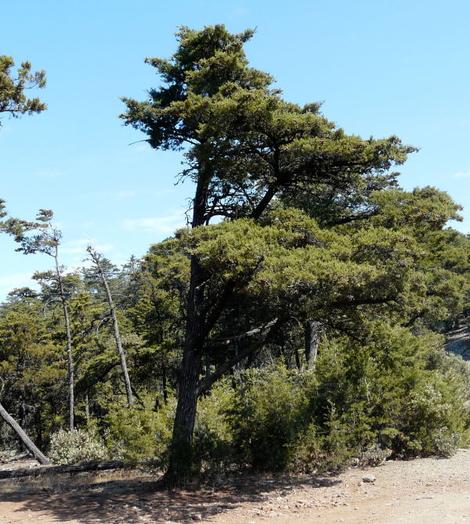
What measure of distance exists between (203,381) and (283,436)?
2410 millimetres

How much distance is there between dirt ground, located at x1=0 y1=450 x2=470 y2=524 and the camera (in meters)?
8.29

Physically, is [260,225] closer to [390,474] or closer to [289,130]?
[289,130]

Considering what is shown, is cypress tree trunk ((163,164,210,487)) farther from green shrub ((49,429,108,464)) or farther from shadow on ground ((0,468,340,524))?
green shrub ((49,429,108,464))

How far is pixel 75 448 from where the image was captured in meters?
19.0

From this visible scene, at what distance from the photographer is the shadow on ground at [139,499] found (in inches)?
349

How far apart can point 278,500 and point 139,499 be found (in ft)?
8.51

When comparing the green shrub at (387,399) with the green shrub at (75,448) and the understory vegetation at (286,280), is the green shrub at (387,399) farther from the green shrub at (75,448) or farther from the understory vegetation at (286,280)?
the green shrub at (75,448)

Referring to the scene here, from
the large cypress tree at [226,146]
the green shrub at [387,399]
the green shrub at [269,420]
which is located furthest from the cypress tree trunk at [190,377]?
the green shrub at [387,399]

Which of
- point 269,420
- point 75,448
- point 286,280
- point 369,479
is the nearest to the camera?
point 286,280

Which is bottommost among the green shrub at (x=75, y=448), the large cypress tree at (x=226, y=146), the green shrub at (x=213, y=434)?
the green shrub at (x=75, y=448)

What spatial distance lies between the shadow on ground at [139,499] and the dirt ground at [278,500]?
0.06ft

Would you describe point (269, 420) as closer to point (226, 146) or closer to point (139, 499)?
point (139, 499)

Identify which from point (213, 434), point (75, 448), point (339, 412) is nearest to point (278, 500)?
point (213, 434)

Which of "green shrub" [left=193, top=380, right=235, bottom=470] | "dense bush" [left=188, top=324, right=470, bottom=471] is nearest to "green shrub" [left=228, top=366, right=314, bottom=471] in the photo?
"dense bush" [left=188, top=324, right=470, bottom=471]
